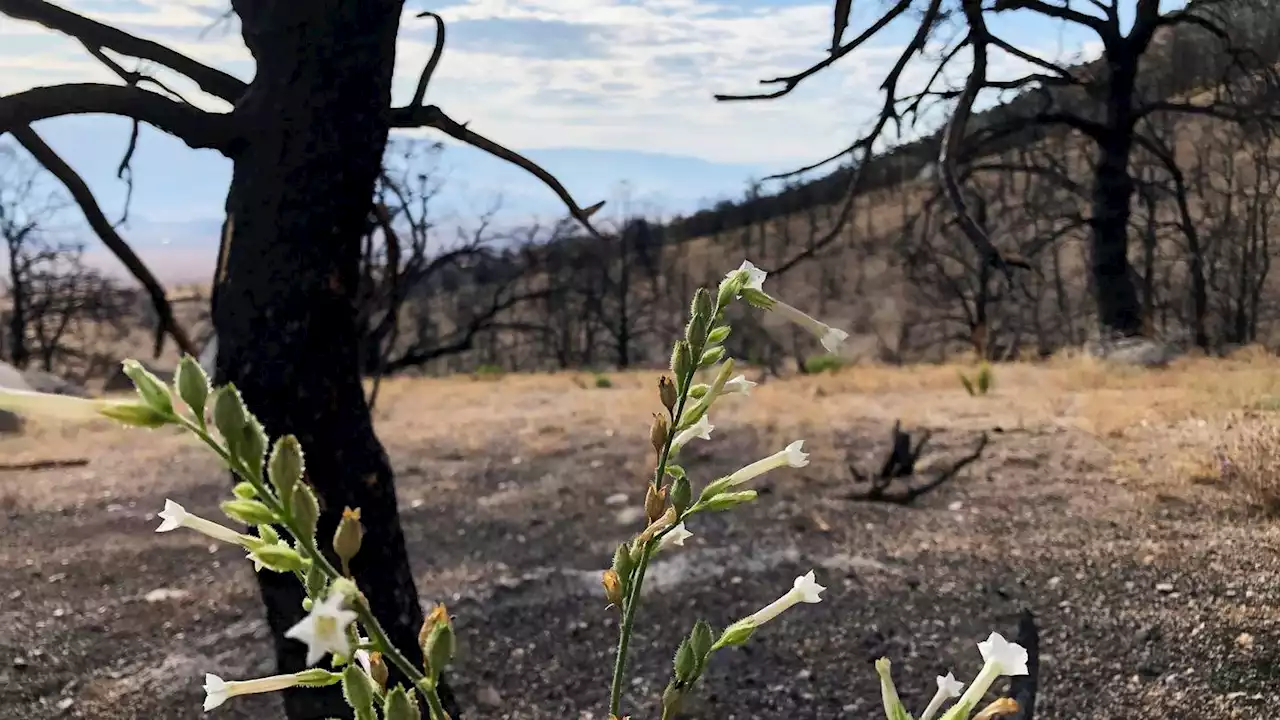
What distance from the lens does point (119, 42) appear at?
1.02 m

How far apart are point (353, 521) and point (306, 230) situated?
0.69 meters

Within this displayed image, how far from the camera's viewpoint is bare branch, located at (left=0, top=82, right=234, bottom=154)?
0.87m

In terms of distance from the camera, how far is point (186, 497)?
9.04 ft

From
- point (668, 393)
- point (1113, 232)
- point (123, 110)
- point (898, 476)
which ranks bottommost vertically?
point (898, 476)

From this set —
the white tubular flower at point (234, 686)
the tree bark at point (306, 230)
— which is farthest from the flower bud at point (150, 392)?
the tree bark at point (306, 230)

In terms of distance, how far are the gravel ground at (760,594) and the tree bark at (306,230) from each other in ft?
1.95

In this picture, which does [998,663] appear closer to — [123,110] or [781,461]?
[781,461]

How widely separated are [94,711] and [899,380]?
366 centimetres

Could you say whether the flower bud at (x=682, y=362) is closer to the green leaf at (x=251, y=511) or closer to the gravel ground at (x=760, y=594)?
the green leaf at (x=251, y=511)

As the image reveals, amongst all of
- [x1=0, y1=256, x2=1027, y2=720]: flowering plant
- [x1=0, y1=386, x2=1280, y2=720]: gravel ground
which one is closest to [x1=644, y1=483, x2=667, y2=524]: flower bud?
[x1=0, y1=256, x2=1027, y2=720]: flowering plant

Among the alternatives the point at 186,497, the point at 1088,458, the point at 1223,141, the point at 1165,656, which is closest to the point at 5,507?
the point at 186,497

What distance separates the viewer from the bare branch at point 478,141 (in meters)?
1.09

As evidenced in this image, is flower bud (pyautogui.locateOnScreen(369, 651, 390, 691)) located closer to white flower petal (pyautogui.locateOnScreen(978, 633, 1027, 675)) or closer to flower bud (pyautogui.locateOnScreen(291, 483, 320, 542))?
flower bud (pyautogui.locateOnScreen(291, 483, 320, 542))

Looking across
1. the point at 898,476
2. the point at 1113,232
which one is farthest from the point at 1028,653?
the point at 1113,232
